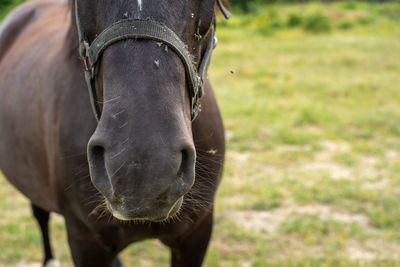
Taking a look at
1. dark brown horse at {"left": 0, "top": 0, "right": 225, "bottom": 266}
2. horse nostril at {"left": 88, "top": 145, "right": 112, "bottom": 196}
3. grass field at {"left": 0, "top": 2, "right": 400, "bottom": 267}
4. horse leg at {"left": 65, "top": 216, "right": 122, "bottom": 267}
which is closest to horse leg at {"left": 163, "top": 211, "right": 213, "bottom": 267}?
dark brown horse at {"left": 0, "top": 0, "right": 225, "bottom": 266}

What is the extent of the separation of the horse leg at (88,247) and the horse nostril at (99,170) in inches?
27.0

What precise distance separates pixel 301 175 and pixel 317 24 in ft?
32.1

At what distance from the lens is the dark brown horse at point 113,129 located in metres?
1.06

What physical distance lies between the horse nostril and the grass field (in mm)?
761

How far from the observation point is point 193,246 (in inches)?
77.8

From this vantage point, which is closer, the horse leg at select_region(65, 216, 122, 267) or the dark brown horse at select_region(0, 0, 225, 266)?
the dark brown horse at select_region(0, 0, 225, 266)

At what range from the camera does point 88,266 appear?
1.83m

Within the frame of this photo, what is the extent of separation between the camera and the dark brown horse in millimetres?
1064

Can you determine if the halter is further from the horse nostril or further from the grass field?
the grass field

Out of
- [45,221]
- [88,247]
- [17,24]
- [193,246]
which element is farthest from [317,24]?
[88,247]

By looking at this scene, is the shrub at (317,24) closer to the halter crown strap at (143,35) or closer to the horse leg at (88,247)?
the horse leg at (88,247)

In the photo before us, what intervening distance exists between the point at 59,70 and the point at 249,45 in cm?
921

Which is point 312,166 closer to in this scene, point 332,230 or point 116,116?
point 332,230

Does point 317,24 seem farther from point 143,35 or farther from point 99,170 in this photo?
point 99,170
